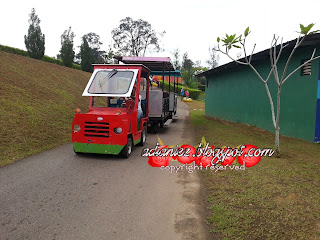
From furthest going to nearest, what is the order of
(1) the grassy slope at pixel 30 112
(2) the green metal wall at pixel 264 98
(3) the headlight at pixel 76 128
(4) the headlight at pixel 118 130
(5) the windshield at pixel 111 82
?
(2) the green metal wall at pixel 264 98 < (1) the grassy slope at pixel 30 112 < (5) the windshield at pixel 111 82 < (3) the headlight at pixel 76 128 < (4) the headlight at pixel 118 130

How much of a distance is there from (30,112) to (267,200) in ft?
29.9

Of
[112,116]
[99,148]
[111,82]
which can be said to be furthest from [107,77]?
[99,148]

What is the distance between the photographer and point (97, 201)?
4.00 meters

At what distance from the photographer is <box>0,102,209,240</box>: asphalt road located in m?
3.15

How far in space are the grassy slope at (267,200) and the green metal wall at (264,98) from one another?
3.33m

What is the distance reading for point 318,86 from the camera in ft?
28.6

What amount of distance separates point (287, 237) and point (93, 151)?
452cm

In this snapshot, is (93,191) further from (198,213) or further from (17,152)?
(17,152)

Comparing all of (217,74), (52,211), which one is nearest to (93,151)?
(52,211)

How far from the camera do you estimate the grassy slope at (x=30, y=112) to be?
23.6 feet

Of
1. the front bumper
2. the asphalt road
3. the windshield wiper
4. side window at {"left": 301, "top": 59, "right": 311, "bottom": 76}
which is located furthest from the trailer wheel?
side window at {"left": 301, "top": 59, "right": 311, "bottom": 76}

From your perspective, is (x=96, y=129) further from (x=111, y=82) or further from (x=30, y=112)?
(x=30, y=112)

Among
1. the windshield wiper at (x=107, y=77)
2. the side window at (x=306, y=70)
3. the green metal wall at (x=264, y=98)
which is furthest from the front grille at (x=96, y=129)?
the side window at (x=306, y=70)

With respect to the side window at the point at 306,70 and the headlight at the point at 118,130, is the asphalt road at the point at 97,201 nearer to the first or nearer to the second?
the headlight at the point at 118,130
